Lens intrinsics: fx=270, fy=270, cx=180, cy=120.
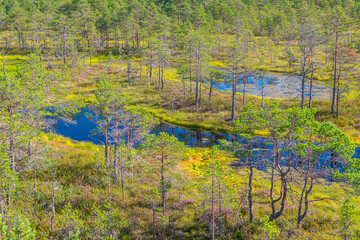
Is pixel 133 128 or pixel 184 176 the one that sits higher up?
pixel 133 128

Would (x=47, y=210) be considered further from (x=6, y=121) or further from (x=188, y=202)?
(x=188, y=202)

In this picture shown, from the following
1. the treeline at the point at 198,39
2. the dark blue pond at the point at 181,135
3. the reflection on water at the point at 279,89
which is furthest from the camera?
the reflection on water at the point at 279,89

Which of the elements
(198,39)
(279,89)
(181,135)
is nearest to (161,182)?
(181,135)

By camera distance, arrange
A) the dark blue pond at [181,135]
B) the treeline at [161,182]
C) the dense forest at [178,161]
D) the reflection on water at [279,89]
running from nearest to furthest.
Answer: the treeline at [161,182] < the dense forest at [178,161] < the dark blue pond at [181,135] < the reflection on water at [279,89]

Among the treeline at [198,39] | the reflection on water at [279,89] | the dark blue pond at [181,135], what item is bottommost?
the dark blue pond at [181,135]

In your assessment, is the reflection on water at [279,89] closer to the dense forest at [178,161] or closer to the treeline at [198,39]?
the dense forest at [178,161]

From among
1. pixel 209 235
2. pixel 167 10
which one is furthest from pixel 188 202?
pixel 167 10

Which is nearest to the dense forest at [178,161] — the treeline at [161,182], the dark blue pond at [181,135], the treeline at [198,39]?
the treeline at [161,182]

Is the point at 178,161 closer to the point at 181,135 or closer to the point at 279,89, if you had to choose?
the point at 181,135

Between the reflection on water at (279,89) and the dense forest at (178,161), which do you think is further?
the reflection on water at (279,89)

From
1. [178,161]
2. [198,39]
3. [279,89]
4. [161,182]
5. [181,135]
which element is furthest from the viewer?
[279,89]

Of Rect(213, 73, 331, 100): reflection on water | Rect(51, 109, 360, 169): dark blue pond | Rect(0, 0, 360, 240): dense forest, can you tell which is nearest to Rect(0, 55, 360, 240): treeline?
Rect(0, 0, 360, 240): dense forest
